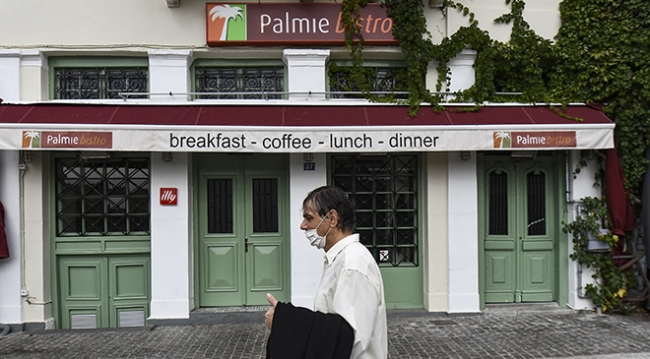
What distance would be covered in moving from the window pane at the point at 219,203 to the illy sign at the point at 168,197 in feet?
1.95

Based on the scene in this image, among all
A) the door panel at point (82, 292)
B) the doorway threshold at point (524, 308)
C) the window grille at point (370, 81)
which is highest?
the window grille at point (370, 81)

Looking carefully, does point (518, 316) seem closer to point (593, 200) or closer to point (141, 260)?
point (593, 200)

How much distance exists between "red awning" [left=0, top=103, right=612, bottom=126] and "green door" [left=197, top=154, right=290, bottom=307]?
2.79 feet

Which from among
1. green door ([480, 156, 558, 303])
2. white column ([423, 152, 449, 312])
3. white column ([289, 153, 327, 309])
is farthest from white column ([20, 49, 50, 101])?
green door ([480, 156, 558, 303])

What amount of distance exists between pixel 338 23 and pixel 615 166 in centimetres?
477

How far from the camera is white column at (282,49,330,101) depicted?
7199 millimetres

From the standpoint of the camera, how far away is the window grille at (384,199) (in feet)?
24.6

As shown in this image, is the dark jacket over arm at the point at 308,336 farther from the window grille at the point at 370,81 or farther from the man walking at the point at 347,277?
the window grille at the point at 370,81

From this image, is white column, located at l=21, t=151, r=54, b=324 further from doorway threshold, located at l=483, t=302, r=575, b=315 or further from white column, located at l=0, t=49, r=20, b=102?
doorway threshold, located at l=483, t=302, r=575, b=315

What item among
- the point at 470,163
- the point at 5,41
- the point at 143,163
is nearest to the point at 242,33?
the point at 143,163

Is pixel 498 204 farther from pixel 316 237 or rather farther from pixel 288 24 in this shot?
pixel 316 237

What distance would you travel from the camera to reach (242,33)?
7121mm

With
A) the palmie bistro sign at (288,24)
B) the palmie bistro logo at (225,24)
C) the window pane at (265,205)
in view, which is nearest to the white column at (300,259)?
the window pane at (265,205)

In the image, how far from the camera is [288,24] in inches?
282
